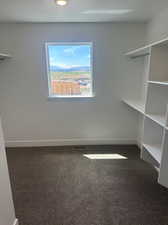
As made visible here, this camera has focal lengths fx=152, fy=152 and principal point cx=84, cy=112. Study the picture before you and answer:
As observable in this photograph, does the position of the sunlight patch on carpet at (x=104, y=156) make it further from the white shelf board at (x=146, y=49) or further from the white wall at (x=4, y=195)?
the white shelf board at (x=146, y=49)

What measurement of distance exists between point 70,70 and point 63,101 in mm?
607

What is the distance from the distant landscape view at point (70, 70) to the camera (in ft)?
9.24

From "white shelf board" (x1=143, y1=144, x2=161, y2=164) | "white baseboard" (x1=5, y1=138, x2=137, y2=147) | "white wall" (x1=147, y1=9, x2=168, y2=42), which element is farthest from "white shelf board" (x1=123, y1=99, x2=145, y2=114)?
"white wall" (x1=147, y1=9, x2=168, y2=42)

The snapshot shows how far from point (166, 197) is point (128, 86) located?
6.13 feet

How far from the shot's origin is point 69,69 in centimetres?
290

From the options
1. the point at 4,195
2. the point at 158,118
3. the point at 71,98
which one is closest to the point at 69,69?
the point at 71,98

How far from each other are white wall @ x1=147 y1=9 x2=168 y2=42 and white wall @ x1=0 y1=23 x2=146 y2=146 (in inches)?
8.5

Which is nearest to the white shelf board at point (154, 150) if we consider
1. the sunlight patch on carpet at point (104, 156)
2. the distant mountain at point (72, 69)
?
the sunlight patch on carpet at point (104, 156)

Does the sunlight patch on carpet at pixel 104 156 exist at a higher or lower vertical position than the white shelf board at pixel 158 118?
lower

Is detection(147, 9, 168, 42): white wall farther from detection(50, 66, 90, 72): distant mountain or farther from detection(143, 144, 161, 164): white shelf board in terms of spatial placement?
detection(143, 144, 161, 164): white shelf board

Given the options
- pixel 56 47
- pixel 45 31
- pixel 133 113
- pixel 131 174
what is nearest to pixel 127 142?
pixel 133 113

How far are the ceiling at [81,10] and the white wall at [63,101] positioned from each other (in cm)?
21

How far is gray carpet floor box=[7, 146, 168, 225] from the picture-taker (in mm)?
1597

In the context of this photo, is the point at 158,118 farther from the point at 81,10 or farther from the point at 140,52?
the point at 81,10
